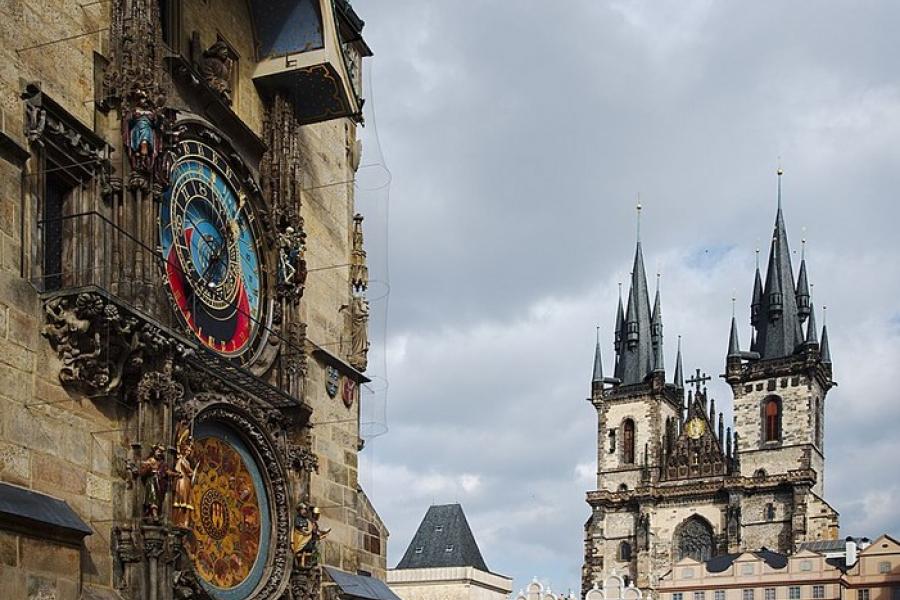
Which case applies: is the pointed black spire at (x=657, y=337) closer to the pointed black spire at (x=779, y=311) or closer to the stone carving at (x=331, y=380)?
the pointed black spire at (x=779, y=311)

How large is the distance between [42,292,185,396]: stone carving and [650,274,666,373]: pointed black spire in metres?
73.4

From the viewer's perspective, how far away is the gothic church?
7312 centimetres

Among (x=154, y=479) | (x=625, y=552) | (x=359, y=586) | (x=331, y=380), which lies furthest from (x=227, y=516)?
(x=625, y=552)

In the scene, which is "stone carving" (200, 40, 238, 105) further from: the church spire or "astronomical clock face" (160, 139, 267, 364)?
the church spire

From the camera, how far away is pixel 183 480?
905 centimetres

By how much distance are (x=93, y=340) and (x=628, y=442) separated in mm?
73760

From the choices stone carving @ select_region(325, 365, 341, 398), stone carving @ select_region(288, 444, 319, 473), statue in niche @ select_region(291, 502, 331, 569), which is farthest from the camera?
stone carving @ select_region(325, 365, 341, 398)

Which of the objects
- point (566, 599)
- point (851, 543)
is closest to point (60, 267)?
point (851, 543)

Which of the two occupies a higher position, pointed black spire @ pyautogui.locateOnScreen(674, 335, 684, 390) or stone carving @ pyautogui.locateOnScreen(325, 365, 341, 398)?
pointed black spire @ pyautogui.locateOnScreen(674, 335, 684, 390)

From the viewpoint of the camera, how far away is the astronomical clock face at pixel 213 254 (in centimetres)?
988

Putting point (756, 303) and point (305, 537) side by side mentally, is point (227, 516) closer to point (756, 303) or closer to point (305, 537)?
point (305, 537)

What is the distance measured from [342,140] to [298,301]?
2850mm

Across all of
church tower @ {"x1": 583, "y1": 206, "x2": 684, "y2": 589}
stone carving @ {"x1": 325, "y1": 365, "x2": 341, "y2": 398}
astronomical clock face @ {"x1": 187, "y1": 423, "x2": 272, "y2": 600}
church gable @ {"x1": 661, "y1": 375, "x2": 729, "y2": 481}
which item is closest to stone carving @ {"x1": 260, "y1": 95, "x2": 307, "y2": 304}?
stone carving @ {"x1": 325, "y1": 365, "x2": 341, "y2": 398}

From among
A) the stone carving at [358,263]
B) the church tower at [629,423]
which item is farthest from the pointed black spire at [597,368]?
the stone carving at [358,263]
